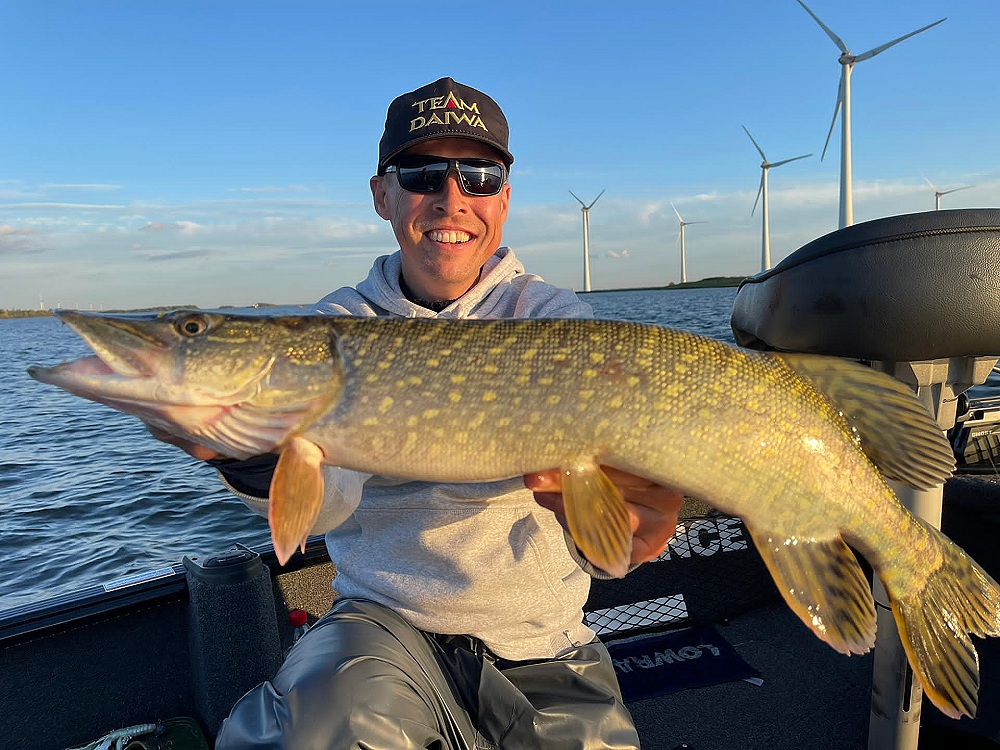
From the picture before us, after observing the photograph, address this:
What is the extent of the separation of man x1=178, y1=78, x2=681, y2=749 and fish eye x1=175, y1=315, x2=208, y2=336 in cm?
42

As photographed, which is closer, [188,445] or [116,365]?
[116,365]

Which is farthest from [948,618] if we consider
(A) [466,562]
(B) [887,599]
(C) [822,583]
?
(A) [466,562]

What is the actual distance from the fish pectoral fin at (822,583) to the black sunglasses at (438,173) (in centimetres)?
167

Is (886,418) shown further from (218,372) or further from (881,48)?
(881,48)

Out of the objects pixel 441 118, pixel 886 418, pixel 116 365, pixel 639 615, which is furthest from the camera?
pixel 639 615

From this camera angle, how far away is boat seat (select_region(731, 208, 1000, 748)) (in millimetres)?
1866

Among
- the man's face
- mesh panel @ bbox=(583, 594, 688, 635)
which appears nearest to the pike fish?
the man's face

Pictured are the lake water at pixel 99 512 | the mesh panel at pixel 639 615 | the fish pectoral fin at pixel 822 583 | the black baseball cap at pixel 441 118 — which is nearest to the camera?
the fish pectoral fin at pixel 822 583

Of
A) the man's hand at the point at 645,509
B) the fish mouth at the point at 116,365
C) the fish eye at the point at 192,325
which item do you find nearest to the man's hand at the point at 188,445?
the fish mouth at the point at 116,365

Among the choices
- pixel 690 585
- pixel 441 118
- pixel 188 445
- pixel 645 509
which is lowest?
pixel 690 585

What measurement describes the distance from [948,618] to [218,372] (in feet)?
7.13

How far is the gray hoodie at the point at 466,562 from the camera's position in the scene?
7.16 ft

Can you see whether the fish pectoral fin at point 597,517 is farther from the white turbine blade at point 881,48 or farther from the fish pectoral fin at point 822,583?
the white turbine blade at point 881,48

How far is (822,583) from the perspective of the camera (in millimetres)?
1933
